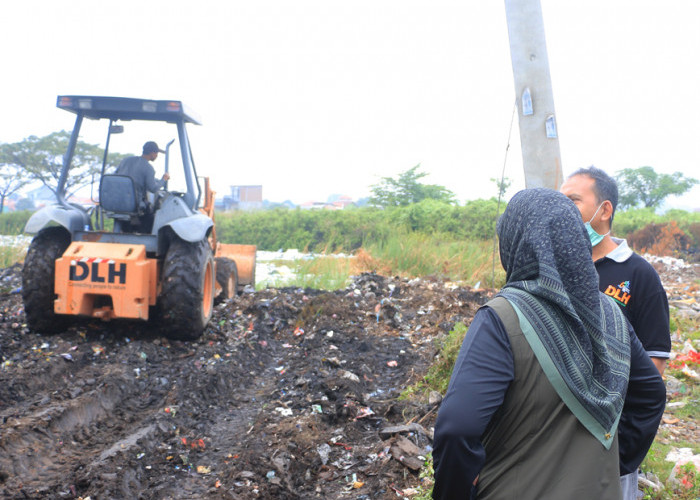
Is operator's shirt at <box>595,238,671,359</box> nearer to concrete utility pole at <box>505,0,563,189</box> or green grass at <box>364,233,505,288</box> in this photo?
concrete utility pole at <box>505,0,563,189</box>

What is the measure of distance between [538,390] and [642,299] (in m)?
1.21

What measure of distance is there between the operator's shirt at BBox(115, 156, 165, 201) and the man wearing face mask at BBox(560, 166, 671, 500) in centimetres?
514

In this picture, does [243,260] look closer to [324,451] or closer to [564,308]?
[324,451]

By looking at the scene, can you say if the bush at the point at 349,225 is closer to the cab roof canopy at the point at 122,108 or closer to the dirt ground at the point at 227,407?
the dirt ground at the point at 227,407

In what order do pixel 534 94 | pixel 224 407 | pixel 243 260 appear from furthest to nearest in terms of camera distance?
1. pixel 243 260
2. pixel 224 407
3. pixel 534 94

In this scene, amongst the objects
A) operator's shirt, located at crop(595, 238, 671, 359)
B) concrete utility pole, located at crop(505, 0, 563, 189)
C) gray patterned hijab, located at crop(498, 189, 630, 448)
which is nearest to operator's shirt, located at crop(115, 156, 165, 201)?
concrete utility pole, located at crop(505, 0, 563, 189)

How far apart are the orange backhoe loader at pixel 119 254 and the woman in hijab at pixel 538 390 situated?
16.9 ft

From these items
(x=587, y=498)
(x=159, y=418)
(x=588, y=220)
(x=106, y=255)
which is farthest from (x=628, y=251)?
(x=106, y=255)

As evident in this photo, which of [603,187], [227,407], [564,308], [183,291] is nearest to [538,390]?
[564,308]

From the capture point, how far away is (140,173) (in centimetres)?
674

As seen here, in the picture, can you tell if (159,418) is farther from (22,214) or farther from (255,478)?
(22,214)

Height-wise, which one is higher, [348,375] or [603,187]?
[603,187]

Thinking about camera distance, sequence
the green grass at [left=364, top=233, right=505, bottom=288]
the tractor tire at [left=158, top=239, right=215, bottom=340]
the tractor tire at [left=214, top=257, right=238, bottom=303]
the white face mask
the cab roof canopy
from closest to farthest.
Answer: the white face mask, the tractor tire at [left=158, top=239, right=215, bottom=340], the cab roof canopy, the tractor tire at [left=214, top=257, right=238, bottom=303], the green grass at [left=364, top=233, right=505, bottom=288]

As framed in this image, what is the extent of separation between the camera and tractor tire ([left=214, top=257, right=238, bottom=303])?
8953mm
